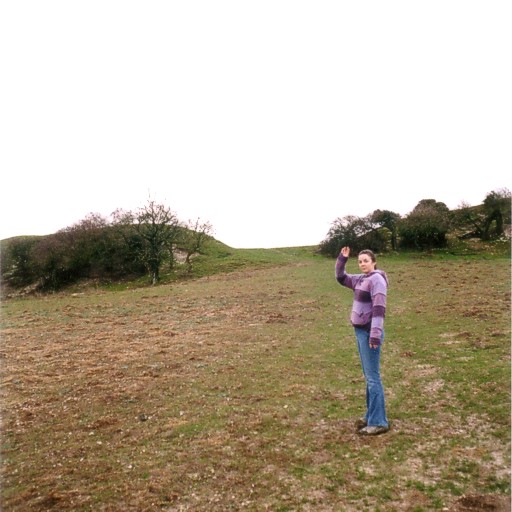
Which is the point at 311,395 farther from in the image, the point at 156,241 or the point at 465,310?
the point at 156,241

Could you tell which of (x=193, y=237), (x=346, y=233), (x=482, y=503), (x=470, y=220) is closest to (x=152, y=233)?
(x=193, y=237)

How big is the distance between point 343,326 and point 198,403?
11.7 meters

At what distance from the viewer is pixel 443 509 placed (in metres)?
6.32

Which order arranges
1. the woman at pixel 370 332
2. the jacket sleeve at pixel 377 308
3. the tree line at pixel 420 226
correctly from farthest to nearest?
the tree line at pixel 420 226 < the woman at pixel 370 332 < the jacket sleeve at pixel 377 308

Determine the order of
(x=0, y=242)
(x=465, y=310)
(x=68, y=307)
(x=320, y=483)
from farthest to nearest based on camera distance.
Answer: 1. (x=0, y=242)
2. (x=68, y=307)
3. (x=465, y=310)
4. (x=320, y=483)

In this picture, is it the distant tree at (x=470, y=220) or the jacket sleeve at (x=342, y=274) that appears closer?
the jacket sleeve at (x=342, y=274)

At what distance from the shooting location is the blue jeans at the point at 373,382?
9109 millimetres

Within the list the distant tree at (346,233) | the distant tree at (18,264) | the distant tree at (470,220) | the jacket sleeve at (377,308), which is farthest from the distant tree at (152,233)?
the jacket sleeve at (377,308)

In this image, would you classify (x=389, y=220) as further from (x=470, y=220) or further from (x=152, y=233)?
(x=152, y=233)

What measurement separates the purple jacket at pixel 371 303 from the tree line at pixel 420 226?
173 feet

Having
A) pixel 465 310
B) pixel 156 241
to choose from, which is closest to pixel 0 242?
pixel 156 241

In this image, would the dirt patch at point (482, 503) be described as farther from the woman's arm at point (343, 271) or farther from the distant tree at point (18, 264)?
the distant tree at point (18, 264)

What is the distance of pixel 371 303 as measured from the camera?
362 inches

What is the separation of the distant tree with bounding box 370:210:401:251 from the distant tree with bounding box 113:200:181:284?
30666 millimetres
